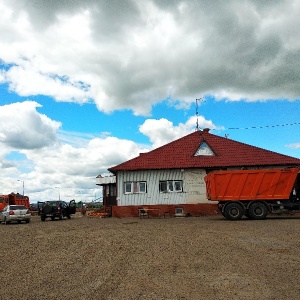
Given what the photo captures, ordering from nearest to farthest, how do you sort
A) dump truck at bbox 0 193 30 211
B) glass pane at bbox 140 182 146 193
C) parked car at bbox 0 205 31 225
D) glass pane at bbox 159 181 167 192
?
1. parked car at bbox 0 205 31 225
2. glass pane at bbox 159 181 167 192
3. glass pane at bbox 140 182 146 193
4. dump truck at bbox 0 193 30 211

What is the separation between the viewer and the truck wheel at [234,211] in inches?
864

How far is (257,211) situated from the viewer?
862 inches

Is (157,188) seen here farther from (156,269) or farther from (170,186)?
(156,269)

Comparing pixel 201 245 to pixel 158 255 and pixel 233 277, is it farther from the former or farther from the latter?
pixel 233 277

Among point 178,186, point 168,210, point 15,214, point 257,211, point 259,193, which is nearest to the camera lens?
point 257,211

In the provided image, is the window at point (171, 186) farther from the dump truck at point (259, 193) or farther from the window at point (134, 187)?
the dump truck at point (259, 193)

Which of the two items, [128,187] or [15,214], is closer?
[15,214]

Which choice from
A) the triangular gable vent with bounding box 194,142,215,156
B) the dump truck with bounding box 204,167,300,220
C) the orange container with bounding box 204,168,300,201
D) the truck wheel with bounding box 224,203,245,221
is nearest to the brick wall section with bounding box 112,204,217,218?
the triangular gable vent with bounding box 194,142,215,156

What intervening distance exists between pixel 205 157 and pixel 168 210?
5.07 m

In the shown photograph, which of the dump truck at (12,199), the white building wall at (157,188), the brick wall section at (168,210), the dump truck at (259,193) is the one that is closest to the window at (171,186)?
the white building wall at (157,188)

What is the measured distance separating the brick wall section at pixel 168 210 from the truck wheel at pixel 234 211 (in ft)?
15.3

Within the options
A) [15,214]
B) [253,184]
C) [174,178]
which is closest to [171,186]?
[174,178]

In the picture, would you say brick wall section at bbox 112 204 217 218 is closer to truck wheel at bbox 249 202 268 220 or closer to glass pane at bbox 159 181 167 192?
glass pane at bbox 159 181 167 192

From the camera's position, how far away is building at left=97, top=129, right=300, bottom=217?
89.2 ft
